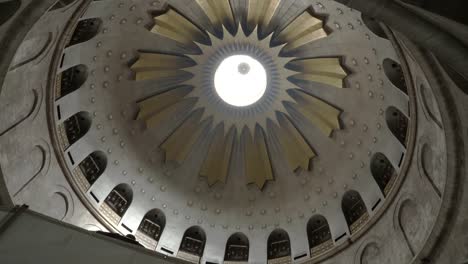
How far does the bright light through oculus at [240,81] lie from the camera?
17.4 metres

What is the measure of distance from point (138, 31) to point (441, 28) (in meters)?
11.4

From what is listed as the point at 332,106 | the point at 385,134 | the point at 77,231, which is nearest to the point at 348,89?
the point at 332,106

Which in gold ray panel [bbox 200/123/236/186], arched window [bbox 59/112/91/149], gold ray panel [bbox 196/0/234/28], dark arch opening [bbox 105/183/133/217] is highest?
gold ray panel [bbox 196/0/234/28]

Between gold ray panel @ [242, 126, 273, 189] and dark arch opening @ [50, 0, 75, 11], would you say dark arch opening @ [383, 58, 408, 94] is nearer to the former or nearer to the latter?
gold ray panel @ [242, 126, 273, 189]

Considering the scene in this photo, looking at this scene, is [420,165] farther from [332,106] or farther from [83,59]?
[83,59]

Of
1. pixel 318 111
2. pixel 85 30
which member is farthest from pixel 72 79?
pixel 318 111

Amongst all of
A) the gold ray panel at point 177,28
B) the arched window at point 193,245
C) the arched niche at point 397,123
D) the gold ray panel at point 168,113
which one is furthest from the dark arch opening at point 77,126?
the arched niche at point 397,123

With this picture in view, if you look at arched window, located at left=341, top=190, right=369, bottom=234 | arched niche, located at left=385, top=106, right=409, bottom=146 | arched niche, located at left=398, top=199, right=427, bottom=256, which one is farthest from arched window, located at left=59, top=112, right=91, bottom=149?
arched niche, located at left=398, top=199, right=427, bottom=256

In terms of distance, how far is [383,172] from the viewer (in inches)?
527

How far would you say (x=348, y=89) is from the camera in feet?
49.0

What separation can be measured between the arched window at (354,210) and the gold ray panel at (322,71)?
440 centimetres

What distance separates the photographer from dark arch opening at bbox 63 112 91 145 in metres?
13.4

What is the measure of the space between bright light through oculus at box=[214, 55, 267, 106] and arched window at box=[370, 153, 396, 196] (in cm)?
596

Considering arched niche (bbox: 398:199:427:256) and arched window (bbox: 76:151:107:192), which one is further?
arched window (bbox: 76:151:107:192)
